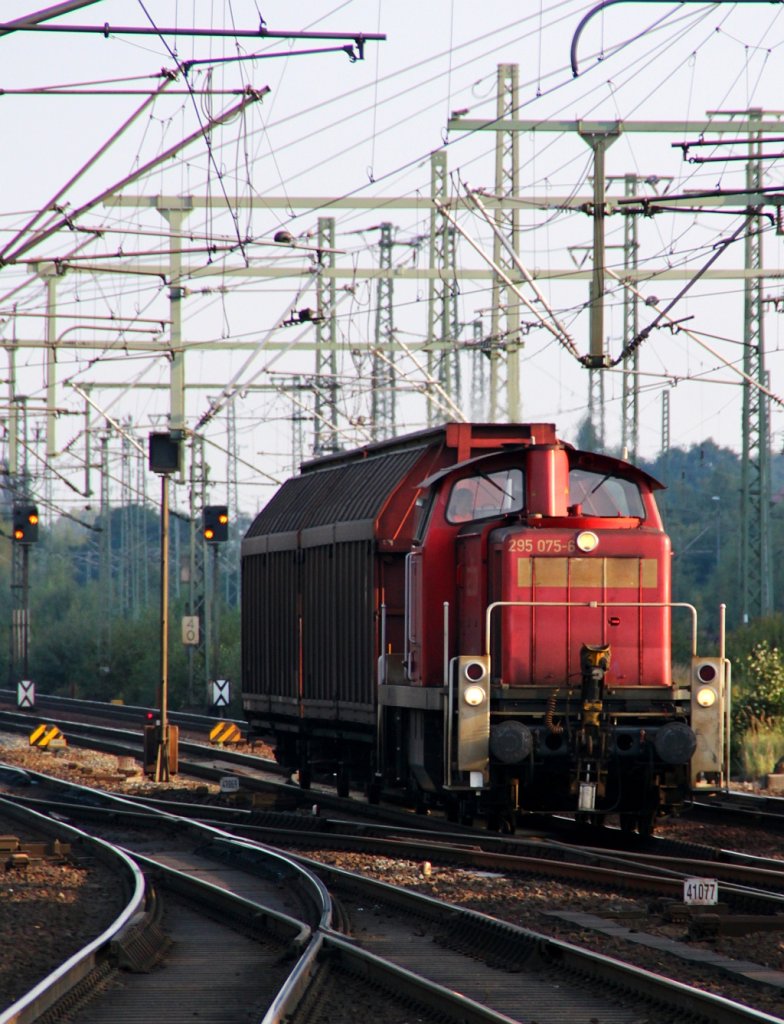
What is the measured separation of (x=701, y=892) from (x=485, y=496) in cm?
589

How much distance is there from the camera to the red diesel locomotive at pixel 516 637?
14711 millimetres

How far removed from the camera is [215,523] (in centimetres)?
3822

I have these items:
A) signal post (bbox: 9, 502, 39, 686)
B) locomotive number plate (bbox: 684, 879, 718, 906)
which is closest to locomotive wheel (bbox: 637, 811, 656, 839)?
locomotive number plate (bbox: 684, 879, 718, 906)

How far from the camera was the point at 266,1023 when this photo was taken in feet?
25.1

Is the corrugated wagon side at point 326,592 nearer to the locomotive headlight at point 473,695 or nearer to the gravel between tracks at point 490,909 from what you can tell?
the locomotive headlight at point 473,695

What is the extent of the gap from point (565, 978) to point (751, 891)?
2936mm

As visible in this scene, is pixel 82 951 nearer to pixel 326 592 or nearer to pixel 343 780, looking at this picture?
pixel 326 592

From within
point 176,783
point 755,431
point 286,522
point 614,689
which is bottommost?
point 176,783

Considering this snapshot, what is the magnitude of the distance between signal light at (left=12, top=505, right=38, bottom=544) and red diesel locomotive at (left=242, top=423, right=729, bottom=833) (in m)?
27.6

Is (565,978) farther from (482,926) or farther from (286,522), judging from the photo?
(286,522)

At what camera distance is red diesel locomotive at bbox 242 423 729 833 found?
48.3 ft

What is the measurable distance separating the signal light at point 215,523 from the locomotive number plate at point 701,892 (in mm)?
27615

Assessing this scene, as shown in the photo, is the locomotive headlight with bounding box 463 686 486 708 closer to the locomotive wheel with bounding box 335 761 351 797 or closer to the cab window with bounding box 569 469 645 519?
the cab window with bounding box 569 469 645 519

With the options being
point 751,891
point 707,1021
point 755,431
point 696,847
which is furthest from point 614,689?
point 755,431
